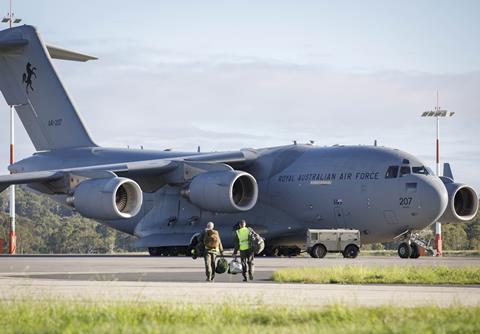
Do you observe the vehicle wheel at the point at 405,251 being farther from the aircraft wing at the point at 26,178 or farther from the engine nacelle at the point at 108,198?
the aircraft wing at the point at 26,178

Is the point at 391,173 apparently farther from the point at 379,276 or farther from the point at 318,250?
the point at 379,276

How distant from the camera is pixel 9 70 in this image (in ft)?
143

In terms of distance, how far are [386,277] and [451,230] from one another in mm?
77495

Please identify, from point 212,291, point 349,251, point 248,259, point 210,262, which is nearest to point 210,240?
point 210,262

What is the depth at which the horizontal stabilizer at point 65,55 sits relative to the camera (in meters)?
43.1

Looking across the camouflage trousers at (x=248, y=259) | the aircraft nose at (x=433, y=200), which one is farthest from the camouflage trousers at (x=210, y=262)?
the aircraft nose at (x=433, y=200)

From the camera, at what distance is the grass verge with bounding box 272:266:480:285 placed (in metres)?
20.8

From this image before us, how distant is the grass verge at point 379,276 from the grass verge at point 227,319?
717 centimetres

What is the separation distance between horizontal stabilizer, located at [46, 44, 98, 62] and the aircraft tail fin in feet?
2.39

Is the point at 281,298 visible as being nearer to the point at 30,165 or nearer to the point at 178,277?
the point at 178,277

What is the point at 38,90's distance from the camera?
1693 inches

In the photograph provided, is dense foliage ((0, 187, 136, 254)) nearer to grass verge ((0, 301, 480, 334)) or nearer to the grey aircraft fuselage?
the grey aircraft fuselage

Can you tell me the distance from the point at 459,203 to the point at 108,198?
1372cm

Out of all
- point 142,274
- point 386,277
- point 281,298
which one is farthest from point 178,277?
point 281,298
